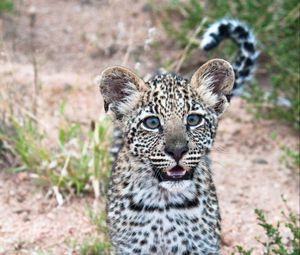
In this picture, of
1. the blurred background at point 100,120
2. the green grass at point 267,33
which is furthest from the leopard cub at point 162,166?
the green grass at point 267,33

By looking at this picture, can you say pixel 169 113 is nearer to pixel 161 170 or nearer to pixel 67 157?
pixel 161 170

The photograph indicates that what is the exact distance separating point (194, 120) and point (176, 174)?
36 cm

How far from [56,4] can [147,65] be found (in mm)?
1888

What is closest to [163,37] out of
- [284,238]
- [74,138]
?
[74,138]

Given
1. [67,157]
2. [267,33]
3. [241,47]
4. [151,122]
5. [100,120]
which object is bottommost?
[67,157]

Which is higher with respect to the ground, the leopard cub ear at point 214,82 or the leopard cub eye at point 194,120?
the leopard cub ear at point 214,82

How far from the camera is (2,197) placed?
7582 mm

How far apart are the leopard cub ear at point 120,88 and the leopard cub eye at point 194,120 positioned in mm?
384

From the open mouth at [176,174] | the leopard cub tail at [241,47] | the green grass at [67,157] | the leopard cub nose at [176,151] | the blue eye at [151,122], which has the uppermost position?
the leopard cub tail at [241,47]

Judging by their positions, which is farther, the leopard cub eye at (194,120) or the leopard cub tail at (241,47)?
the leopard cub tail at (241,47)

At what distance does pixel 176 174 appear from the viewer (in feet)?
17.7

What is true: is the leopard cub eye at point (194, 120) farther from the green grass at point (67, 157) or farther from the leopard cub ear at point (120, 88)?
the green grass at point (67, 157)

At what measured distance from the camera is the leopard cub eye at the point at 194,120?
5.43 meters

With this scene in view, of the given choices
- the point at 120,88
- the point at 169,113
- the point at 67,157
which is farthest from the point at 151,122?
the point at 67,157
